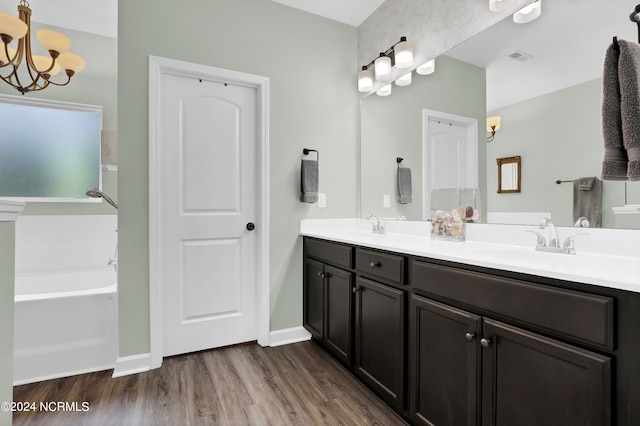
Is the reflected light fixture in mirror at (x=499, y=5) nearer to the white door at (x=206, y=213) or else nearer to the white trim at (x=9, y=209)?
the white door at (x=206, y=213)

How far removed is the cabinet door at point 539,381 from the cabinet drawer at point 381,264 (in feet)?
1.62

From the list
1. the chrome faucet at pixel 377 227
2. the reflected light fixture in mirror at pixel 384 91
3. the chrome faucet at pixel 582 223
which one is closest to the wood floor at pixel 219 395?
the chrome faucet at pixel 377 227

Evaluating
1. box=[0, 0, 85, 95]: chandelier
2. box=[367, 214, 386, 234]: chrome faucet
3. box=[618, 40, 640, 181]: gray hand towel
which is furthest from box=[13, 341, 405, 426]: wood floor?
box=[0, 0, 85, 95]: chandelier

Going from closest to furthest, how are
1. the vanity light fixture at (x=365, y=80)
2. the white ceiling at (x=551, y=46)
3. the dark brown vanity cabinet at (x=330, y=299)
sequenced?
the white ceiling at (x=551, y=46) → the dark brown vanity cabinet at (x=330, y=299) → the vanity light fixture at (x=365, y=80)

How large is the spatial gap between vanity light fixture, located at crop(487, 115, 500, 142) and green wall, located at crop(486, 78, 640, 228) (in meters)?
0.02

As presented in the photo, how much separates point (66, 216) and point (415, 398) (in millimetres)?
3126

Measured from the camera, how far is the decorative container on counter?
1908 mm

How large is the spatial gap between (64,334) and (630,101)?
3.04 meters

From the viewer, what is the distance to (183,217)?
2371 mm

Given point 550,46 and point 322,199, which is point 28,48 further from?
point 550,46

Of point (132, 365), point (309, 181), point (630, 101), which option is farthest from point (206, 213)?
point (630, 101)

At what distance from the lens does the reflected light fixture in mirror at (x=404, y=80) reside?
2420 millimetres

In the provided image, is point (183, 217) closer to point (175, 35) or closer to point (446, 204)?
point (175, 35)

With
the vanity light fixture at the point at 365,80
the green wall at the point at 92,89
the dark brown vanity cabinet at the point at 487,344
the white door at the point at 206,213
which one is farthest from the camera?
the green wall at the point at 92,89
